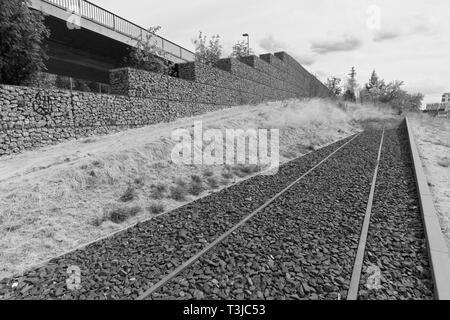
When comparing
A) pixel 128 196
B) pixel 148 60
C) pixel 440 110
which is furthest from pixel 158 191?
pixel 440 110

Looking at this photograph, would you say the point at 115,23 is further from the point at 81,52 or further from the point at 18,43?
the point at 18,43

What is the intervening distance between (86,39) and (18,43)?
390 inches

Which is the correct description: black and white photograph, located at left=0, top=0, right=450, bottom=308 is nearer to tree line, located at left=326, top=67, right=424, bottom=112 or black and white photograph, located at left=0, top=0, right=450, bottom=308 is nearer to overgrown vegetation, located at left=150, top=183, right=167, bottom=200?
overgrown vegetation, located at left=150, top=183, right=167, bottom=200

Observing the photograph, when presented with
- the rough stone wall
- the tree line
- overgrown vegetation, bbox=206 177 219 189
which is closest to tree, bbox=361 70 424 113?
the tree line

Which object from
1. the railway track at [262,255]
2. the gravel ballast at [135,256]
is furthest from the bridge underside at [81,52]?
the railway track at [262,255]

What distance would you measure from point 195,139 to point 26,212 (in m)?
7.63

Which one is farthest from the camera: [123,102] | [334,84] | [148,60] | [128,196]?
→ [334,84]

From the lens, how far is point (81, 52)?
70.9ft

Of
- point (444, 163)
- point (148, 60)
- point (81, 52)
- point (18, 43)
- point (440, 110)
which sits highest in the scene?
point (81, 52)

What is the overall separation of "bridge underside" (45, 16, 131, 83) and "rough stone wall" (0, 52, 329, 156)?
5465 mm

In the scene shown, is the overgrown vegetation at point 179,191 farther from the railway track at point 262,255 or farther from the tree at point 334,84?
the tree at point 334,84

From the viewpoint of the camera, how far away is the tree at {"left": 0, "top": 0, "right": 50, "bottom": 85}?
1065cm
